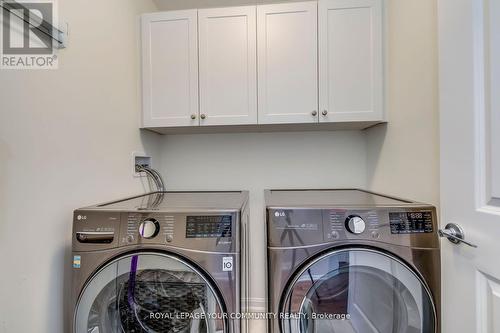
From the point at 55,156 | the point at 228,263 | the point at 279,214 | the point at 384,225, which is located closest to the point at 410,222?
the point at 384,225

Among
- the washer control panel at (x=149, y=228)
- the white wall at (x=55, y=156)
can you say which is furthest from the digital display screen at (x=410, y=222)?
the white wall at (x=55, y=156)

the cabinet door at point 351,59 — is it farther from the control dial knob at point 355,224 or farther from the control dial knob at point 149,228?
the control dial knob at point 149,228

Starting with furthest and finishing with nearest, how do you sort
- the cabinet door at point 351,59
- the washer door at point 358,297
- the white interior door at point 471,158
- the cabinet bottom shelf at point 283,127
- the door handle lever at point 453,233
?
the cabinet bottom shelf at point 283,127
the cabinet door at point 351,59
the washer door at point 358,297
the door handle lever at point 453,233
the white interior door at point 471,158

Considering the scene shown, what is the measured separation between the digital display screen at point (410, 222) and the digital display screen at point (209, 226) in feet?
2.21

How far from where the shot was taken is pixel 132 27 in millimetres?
1587

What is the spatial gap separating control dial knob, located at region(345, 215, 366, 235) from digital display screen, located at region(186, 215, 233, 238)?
1.58 feet

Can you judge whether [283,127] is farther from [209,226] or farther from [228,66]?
[209,226]

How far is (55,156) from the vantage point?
1.00m

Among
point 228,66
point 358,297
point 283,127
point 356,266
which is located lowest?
point 358,297

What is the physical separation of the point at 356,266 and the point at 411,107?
0.90 m

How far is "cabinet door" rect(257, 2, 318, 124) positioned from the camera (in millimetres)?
1509

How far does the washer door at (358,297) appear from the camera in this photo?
3.09ft

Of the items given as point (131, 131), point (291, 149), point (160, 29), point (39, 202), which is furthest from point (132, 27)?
point (291, 149)

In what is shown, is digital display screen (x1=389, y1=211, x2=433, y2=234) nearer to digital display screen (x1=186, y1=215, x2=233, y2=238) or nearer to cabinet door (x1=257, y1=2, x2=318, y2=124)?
digital display screen (x1=186, y1=215, x2=233, y2=238)
